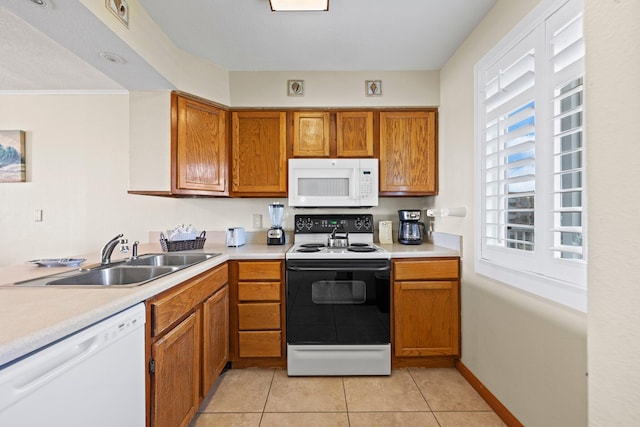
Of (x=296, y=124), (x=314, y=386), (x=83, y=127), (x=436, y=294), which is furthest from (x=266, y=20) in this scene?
(x=314, y=386)

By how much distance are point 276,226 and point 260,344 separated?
3.25 feet

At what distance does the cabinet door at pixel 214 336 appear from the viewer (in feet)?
5.35

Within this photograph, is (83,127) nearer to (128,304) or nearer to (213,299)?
(213,299)

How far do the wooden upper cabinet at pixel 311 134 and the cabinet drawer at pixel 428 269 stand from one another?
3.74 ft

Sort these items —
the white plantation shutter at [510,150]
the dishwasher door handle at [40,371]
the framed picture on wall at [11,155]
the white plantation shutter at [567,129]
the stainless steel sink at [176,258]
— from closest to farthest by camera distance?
the dishwasher door handle at [40,371]
the white plantation shutter at [567,129]
the white plantation shutter at [510,150]
the stainless steel sink at [176,258]
the framed picture on wall at [11,155]

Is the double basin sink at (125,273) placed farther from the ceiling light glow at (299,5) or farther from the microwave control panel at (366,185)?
the ceiling light glow at (299,5)

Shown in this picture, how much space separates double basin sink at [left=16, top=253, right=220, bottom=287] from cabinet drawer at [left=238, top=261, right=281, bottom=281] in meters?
0.24

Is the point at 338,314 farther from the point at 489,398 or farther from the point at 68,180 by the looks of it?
the point at 68,180

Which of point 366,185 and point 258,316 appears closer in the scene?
point 258,316

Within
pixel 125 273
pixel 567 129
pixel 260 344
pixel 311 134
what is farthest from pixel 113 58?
pixel 567 129

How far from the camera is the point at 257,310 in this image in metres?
2.06

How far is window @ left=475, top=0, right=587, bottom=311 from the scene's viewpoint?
3.74 feet

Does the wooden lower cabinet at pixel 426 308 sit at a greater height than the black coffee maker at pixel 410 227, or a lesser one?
lesser

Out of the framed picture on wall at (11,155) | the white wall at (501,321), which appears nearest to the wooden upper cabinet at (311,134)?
the white wall at (501,321)
